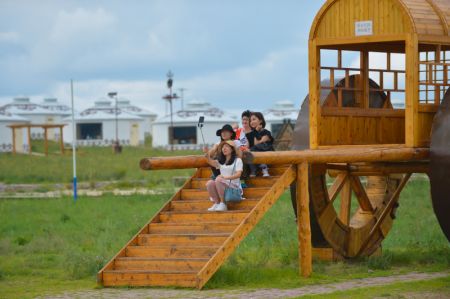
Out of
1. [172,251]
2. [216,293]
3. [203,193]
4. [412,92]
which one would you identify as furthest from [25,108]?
[216,293]

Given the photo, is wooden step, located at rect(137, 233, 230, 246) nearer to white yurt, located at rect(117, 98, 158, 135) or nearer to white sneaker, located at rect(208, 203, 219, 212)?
white sneaker, located at rect(208, 203, 219, 212)

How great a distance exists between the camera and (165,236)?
1588cm

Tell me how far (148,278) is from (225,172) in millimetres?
1857

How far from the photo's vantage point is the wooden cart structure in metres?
15.4

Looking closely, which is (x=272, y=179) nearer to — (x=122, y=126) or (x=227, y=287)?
(x=227, y=287)

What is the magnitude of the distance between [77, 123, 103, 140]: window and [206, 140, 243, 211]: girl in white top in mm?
72372

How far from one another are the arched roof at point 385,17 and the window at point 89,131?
71.4 meters

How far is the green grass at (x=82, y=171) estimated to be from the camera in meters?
44.2

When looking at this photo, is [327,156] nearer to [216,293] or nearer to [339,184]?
[216,293]

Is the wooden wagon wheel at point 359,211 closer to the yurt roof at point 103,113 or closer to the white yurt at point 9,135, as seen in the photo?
the white yurt at point 9,135

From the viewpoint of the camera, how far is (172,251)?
1554 centimetres

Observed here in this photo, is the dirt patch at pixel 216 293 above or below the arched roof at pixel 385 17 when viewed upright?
below

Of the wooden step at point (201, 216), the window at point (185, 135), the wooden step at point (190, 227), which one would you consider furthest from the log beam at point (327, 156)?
the window at point (185, 135)

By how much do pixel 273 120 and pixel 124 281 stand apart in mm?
65472
